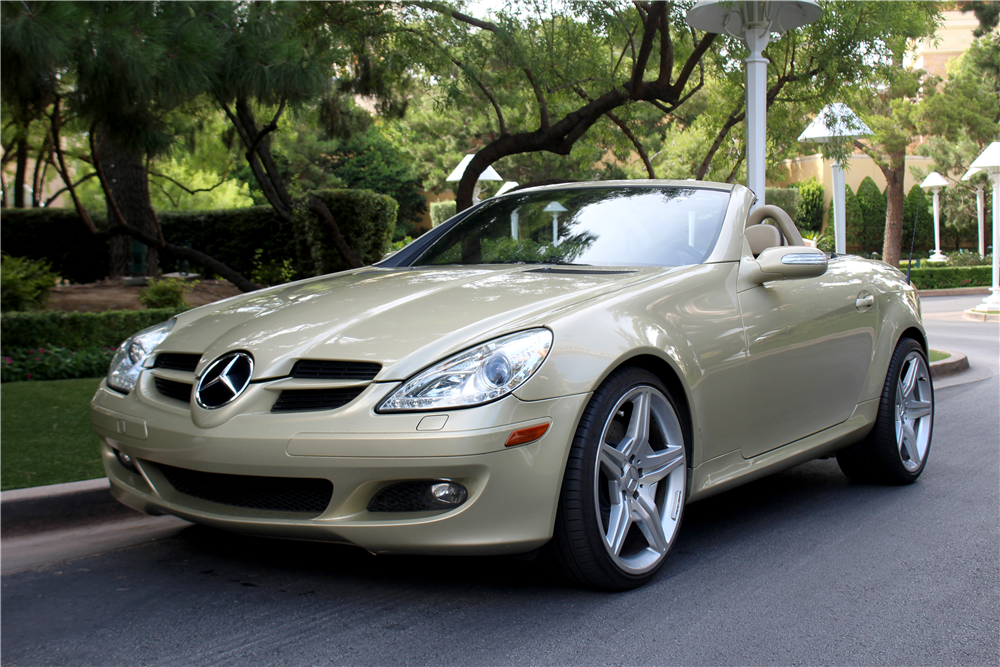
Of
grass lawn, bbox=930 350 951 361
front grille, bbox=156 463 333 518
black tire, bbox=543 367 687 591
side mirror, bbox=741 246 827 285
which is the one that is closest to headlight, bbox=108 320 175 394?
front grille, bbox=156 463 333 518

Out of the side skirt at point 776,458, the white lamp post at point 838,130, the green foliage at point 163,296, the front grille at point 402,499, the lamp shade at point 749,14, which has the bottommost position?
the side skirt at point 776,458

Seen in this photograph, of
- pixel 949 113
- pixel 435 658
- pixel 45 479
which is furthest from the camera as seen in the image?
pixel 949 113

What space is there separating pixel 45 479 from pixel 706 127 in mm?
10952

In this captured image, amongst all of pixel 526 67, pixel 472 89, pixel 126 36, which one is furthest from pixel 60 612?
pixel 472 89

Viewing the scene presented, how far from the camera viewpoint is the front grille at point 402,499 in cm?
284

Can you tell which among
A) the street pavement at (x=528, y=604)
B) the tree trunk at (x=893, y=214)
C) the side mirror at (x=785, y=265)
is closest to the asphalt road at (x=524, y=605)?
the street pavement at (x=528, y=604)

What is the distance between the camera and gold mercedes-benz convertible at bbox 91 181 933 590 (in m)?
2.80

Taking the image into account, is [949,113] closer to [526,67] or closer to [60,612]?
[526,67]

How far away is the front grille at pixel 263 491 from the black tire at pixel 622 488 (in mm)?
760

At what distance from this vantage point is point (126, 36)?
5.50m

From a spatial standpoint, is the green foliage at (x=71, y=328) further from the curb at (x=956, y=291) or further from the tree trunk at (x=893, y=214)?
the tree trunk at (x=893, y=214)

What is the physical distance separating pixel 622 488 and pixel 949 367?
7.82 meters

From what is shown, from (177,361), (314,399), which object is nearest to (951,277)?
(177,361)

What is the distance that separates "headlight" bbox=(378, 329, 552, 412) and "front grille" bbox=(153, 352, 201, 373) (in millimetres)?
895
